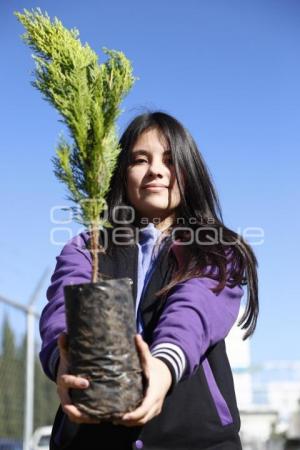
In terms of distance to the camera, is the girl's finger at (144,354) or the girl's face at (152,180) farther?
the girl's face at (152,180)

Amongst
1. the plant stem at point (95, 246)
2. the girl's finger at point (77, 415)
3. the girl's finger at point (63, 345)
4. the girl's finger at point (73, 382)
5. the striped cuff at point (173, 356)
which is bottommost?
the girl's finger at point (77, 415)

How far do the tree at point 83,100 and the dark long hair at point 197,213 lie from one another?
411mm

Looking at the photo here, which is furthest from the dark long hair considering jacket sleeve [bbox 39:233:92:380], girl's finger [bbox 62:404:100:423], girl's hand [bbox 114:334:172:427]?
girl's finger [bbox 62:404:100:423]

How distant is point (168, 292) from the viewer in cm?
206

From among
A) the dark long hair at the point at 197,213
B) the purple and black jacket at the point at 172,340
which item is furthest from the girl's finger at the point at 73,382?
the dark long hair at the point at 197,213

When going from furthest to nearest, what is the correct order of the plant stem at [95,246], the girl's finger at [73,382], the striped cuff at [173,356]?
the plant stem at [95,246], the striped cuff at [173,356], the girl's finger at [73,382]

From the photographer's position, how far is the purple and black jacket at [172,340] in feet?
6.12

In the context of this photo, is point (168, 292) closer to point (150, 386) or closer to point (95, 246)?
point (95, 246)

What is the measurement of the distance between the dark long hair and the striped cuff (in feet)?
1.32

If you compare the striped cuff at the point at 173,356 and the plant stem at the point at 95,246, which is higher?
the plant stem at the point at 95,246

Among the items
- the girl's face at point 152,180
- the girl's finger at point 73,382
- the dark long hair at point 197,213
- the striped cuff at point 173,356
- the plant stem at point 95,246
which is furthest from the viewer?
the girl's face at point 152,180

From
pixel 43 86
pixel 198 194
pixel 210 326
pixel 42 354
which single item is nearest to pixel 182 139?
pixel 198 194

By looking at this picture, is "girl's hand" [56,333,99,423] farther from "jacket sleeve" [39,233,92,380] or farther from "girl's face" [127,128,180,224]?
"girl's face" [127,128,180,224]

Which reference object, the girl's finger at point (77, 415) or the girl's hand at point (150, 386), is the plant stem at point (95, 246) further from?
the girl's finger at point (77, 415)
